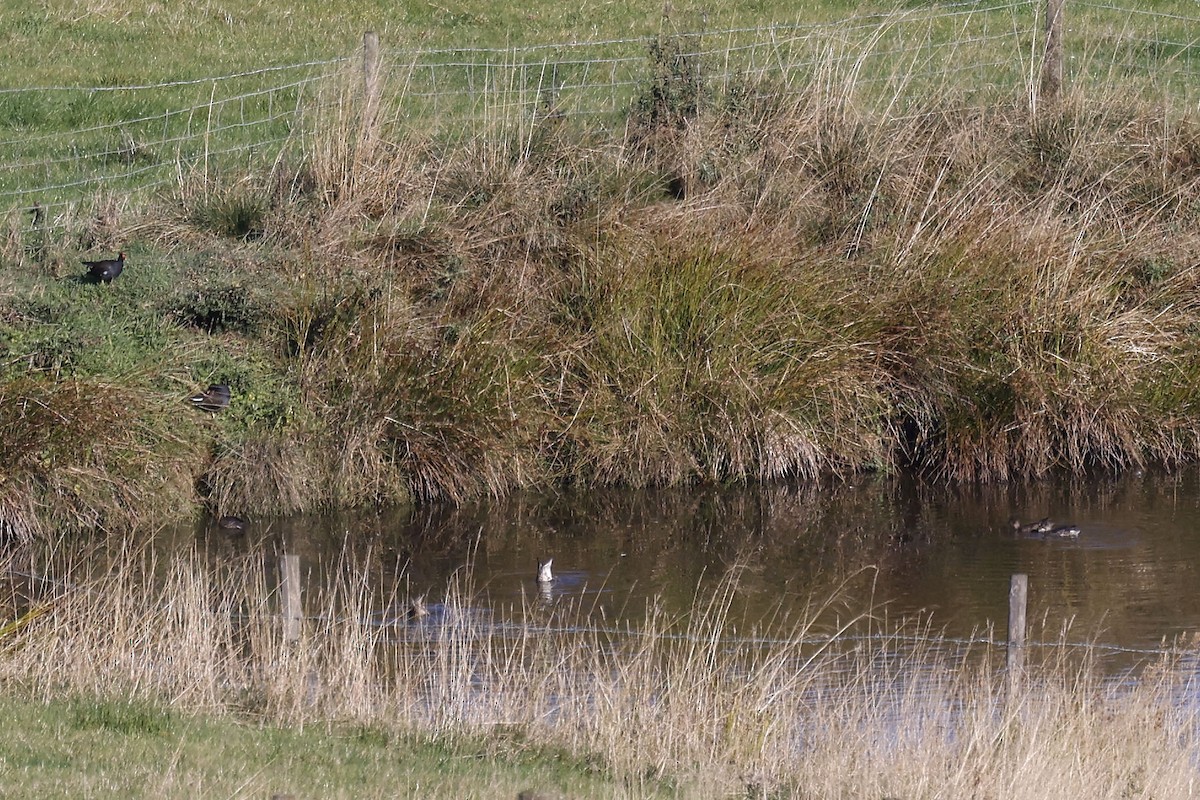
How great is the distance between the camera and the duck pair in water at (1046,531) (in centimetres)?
1281

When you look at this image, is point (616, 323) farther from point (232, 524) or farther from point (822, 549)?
point (232, 524)

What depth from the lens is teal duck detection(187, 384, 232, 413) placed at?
526 inches

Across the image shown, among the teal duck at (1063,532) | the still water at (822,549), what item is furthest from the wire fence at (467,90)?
the teal duck at (1063,532)

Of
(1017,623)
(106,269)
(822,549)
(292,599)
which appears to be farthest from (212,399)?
(1017,623)

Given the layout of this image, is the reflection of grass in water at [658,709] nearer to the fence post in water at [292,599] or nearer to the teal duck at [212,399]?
the fence post in water at [292,599]

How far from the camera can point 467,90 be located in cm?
1958

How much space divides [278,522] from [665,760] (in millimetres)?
6545

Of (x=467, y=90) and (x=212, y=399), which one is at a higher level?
(x=467, y=90)

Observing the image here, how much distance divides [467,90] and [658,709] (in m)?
12.9

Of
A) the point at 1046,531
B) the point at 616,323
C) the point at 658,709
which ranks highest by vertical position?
the point at 616,323

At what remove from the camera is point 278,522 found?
1317 centimetres

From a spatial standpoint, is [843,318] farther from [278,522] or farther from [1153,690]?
[1153,690]

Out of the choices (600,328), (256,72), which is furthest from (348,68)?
(600,328)

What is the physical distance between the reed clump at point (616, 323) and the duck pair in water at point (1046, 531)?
1.61 m
